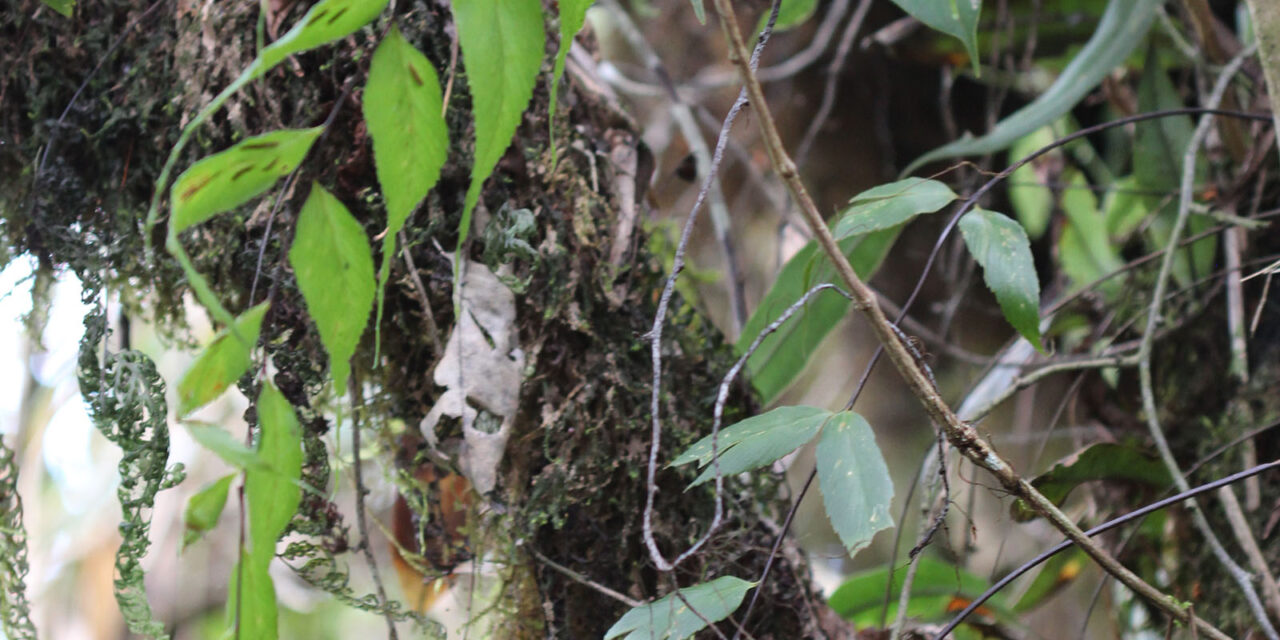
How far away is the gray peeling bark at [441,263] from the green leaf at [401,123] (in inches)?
5.9

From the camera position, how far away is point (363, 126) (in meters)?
0.55

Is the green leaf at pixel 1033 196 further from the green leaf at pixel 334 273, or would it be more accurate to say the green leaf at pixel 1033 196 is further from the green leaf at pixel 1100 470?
the green leaf at pixel 334 273

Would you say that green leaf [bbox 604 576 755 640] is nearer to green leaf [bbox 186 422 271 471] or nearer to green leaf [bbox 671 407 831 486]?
green leaf [bbox 671 407 831 486]

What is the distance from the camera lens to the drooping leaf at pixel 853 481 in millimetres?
379

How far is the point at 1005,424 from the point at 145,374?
1271 mm

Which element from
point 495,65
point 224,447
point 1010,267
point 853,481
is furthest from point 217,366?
point 1010,267

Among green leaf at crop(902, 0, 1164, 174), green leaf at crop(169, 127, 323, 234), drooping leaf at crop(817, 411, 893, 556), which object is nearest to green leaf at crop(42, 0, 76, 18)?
green leaf at crop(169, 127, 323, 234)

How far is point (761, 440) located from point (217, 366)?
0.25 meters

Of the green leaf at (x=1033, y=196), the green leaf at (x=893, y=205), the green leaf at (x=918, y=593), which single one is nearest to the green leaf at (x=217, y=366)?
the green leaf at (x=893, y=205)

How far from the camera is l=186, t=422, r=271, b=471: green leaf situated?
0.97 feet

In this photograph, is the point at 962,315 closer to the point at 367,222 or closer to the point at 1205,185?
the point at 1205,185

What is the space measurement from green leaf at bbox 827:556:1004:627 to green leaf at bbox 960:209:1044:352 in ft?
1.35

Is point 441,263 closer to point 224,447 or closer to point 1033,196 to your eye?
point 224,447

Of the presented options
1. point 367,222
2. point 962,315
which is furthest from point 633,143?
point 962,315
